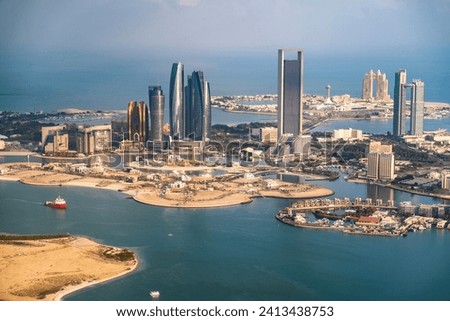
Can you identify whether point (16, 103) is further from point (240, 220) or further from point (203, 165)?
point (240, 220)

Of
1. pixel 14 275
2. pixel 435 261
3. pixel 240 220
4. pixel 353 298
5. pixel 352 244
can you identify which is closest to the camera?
pixel 353 298

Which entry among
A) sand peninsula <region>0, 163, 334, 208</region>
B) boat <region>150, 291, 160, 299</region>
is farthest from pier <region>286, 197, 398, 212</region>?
boat <region>150, 291, 160, 299</region>

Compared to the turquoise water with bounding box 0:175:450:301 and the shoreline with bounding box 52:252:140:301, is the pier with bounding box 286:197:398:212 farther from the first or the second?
the shoreline with bounding box 52:252:140:301

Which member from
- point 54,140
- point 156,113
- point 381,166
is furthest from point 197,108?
point 381,166

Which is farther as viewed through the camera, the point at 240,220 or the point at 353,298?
the point at 240,220

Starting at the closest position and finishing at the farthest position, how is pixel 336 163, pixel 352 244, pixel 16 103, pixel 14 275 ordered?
pixel 14 275
pixel 352 244
pixel 336 163
pixel 16 103

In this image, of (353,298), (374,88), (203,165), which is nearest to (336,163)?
(203,165)
